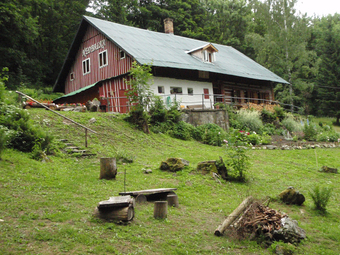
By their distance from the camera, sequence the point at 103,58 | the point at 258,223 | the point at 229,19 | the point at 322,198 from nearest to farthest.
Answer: the point at 258,223
the point at 322,198
the point at 103,58
the point at 229,19

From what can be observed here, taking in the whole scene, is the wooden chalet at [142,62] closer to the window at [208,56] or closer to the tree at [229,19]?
the window at [208,56]

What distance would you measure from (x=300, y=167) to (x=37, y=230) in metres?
11.4

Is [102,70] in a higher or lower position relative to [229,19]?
lower

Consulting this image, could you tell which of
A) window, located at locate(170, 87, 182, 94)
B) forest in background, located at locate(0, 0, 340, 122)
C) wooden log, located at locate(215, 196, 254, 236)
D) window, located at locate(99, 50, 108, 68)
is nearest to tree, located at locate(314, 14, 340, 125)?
forest in background, located at locate(0, 0, 340, 122)

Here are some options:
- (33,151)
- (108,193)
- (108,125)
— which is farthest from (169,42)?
(108,193)

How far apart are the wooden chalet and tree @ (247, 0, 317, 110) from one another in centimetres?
931

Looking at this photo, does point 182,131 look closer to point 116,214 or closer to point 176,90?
point 176,90

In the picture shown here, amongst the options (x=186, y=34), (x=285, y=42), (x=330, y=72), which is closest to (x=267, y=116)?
(x=285, y=42)

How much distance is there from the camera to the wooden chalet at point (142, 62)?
74.3ft

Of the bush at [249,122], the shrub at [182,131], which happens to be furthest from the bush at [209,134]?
the bush at [249,122]

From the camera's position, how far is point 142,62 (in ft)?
67.1

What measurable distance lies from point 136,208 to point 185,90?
18.5 meters

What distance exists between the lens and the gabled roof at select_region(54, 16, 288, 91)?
22438 mm

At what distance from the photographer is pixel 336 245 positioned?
627 centimetres
